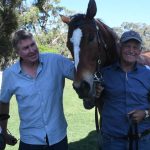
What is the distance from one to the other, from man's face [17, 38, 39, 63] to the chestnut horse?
1.17 ft

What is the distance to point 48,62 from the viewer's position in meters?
3.62

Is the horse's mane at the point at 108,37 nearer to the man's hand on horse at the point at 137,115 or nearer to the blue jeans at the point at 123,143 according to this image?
the man's hand on horse at the point at 137,115

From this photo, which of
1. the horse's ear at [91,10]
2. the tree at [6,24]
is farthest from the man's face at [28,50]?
the tree at [6,24]

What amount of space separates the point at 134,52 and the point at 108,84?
372 millimetres

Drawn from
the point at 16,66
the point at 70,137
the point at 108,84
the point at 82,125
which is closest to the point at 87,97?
the point at 108,84

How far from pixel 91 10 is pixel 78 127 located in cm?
491

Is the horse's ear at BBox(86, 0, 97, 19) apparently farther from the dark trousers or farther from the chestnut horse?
the dark trousers

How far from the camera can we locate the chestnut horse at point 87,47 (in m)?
3.40

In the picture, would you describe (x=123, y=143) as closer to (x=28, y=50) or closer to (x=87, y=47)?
(x=87, y=47)

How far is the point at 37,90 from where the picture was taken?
350 cm

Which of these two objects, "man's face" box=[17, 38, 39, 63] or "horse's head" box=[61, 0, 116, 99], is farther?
"man's face" box=[17, 38, 39, 63]

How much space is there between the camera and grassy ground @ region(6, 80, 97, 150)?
A: 6.74 meters

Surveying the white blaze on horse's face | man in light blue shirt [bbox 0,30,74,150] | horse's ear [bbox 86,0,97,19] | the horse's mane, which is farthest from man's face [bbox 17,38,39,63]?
horse's ear [bbox 86,0,97,19]

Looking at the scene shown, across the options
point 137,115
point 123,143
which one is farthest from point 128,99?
point 123,143
